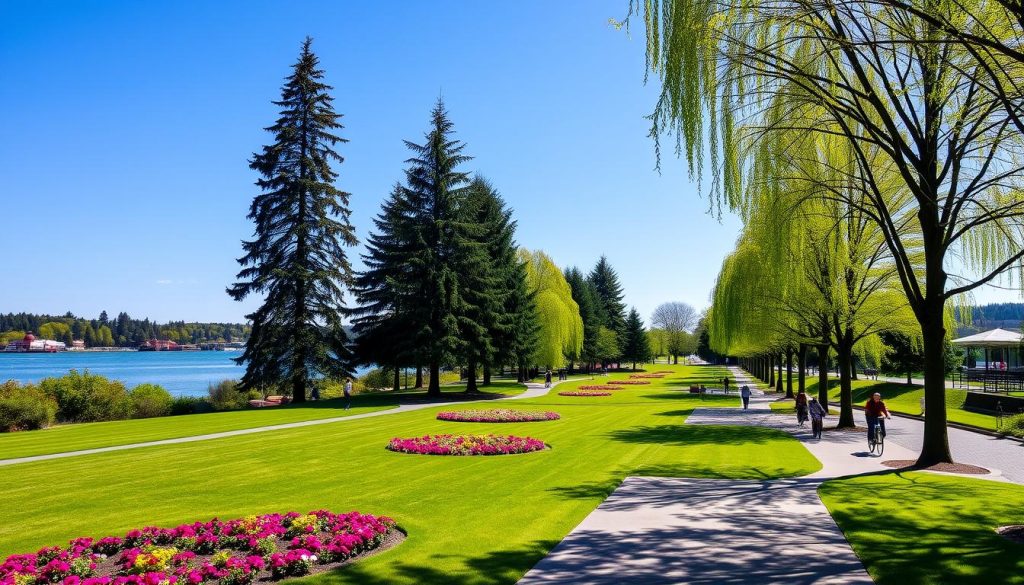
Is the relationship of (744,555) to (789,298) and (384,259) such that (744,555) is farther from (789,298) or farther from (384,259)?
(384,259)

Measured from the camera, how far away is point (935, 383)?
13.7 m

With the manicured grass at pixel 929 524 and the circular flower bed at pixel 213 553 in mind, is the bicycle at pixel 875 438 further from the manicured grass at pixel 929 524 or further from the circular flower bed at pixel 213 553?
the circular flower bed at pixel 213 553

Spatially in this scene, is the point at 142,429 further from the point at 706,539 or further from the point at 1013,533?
the point at 1013,533

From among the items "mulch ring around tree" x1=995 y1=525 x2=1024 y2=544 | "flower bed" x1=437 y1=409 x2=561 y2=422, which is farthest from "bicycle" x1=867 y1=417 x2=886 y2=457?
"flower bed" x1=437 y1=409 x2=561 y2=422

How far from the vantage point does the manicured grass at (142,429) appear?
17.6 m

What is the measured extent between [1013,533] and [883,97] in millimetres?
13571

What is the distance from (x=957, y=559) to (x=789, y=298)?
15954 mm

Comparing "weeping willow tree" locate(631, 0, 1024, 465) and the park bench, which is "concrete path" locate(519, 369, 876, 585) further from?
the park bench

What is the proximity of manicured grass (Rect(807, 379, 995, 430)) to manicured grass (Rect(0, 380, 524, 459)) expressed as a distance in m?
26.3

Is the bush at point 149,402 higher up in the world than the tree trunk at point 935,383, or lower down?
lower down

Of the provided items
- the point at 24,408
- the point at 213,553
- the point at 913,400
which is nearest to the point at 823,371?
the point at 913,400

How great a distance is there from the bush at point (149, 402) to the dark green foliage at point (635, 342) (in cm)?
6400

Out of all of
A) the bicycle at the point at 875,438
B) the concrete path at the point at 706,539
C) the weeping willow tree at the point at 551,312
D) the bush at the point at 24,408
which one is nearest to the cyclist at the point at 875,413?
the bicycle at the point at 875,438

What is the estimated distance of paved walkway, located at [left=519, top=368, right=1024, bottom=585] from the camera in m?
6.86
